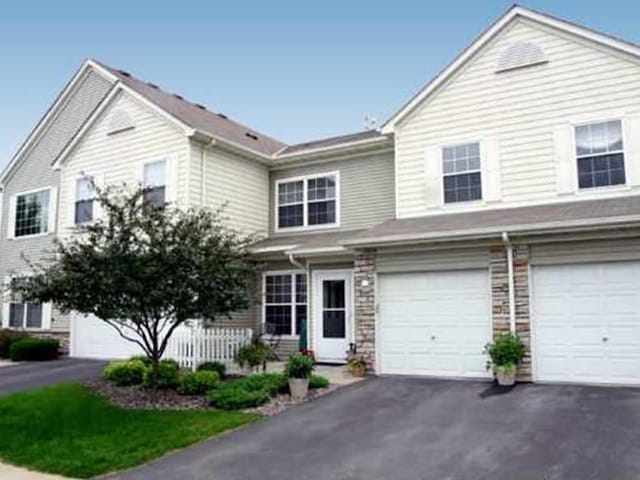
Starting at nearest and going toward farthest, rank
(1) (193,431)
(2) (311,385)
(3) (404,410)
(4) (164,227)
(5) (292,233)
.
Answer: (1) (193,431) → (3) (404,410) → (4) (164,227) → (2) (311,385) → (5) (292,233)

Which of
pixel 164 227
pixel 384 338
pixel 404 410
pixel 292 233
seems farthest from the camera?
pixel 292 233

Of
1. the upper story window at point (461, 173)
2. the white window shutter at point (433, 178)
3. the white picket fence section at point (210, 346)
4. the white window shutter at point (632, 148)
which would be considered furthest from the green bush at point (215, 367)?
the white window shutter at point (632, 148)

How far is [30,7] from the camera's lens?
15164 millimetres

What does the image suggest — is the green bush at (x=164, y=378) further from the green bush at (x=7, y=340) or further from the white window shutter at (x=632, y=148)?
the white window shutter at (x=632, y=148)

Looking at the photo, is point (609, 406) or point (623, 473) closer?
point (623, 473)

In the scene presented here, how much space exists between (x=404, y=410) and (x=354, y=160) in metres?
9.26

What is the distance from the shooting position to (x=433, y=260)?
41.8 feet

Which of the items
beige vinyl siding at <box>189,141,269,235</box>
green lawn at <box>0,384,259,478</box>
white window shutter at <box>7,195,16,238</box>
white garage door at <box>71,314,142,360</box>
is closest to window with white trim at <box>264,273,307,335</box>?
beige vinyl siding at <box>189,141,269,235</box>

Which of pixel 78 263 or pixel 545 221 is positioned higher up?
pixel 545 221

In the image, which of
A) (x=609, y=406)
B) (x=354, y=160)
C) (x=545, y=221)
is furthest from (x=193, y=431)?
(x=354, y=160)

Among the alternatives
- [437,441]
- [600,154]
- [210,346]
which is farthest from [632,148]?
[210,346]

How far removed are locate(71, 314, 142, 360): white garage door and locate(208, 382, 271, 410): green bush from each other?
6.55 meters

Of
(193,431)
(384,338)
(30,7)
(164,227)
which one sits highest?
(30,7)

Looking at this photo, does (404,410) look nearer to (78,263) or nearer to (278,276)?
(78,263)
